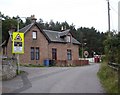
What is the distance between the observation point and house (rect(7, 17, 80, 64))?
49.1 m

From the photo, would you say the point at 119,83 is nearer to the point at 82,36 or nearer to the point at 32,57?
the point at 32,57

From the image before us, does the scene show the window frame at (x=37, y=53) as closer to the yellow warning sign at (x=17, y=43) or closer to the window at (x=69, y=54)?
the window at (x=69, y=54)

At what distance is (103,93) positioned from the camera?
15305 millimetres

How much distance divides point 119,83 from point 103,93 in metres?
1.00

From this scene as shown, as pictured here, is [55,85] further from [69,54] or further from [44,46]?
[69,54]

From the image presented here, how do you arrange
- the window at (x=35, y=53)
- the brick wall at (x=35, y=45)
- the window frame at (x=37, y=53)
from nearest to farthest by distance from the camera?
the brick wall at (x=35, y=45) → the window at (x=35, y=53) → the window frame at (x=37, y=53)

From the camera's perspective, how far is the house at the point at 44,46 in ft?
161

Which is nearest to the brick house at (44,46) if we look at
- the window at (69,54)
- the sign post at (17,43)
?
the window at (69,54)

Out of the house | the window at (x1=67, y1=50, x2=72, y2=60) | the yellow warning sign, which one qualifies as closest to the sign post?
the yellow warning sign

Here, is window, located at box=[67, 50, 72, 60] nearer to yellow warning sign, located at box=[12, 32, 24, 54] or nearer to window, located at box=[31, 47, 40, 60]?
window, located at box=[31, 47, 40, 60]

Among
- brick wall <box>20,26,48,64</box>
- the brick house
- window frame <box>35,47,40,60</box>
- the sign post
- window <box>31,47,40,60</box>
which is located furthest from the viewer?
window frame <box>35,47,40,60</box>

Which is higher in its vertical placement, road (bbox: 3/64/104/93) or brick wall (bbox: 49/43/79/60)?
brick wall (bbox: 49/43/79/60)

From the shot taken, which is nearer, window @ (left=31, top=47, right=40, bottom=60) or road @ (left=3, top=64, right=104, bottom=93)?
road @ (left=3, top=64, right=104, bottom=93)

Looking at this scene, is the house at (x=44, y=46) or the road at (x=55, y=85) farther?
the house at (x=44, y=46)
